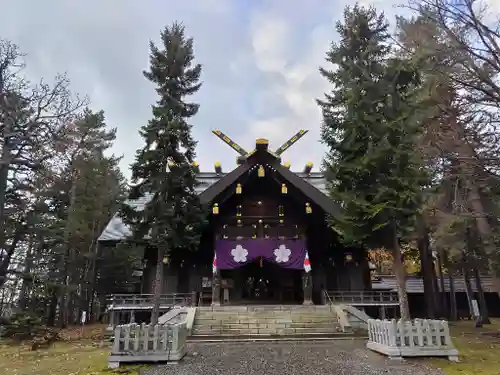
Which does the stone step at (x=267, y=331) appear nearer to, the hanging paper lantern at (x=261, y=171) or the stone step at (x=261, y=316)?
the stone step at (x=261, y=316)

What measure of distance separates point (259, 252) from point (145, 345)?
8.19 metres

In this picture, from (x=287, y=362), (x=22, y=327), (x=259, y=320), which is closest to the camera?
(x=287, y=362)

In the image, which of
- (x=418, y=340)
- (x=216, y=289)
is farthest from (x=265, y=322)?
(x=418, y=340)

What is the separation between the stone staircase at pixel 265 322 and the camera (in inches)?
489

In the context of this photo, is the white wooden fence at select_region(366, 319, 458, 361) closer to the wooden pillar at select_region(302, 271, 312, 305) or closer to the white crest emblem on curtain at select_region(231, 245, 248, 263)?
the wooden pillar at select_region(302, 271, 312, 305)

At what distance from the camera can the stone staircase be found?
40.8ft

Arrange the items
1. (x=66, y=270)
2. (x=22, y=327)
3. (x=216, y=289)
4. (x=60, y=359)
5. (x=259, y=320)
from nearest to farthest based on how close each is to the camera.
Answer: (x=60, y=359) < (x=259, y=320) < (x=22, y=327) < (x=216, y=289) < (x=66, y=270)

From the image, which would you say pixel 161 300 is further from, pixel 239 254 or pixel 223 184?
pixel 223 184

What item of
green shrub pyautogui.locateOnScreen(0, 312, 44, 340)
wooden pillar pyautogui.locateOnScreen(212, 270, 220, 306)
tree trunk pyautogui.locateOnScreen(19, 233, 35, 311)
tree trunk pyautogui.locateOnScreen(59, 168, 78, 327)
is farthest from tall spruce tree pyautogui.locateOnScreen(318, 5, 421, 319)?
tree trunk pyautogui.locateOnScreen(19, 233, 35, 311)

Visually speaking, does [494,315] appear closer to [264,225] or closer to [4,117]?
[264,225]

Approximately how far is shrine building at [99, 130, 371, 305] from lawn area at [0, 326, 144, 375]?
5025 mm

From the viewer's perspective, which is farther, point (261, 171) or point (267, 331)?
point (261, 171)

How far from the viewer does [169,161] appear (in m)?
12.3

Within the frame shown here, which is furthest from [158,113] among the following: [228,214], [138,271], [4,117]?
[138,271]
